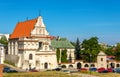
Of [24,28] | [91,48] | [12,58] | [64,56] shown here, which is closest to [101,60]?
[91,48]

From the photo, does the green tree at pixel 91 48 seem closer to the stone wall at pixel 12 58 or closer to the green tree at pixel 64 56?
the green tree at pixel 64 56

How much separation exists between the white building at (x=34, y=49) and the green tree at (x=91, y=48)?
1065 cm

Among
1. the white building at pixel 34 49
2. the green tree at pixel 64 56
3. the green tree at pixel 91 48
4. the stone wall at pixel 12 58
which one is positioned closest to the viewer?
the white building at pixel 34 49

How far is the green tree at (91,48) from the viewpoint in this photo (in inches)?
3019

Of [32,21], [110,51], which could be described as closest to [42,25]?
[32,21]

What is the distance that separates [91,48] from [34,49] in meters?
16.9

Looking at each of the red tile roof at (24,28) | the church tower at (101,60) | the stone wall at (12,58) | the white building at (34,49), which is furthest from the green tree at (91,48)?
the stone wall at (12,58)

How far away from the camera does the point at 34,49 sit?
67750 millimetres

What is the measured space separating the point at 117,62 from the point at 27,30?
2517 centimetres

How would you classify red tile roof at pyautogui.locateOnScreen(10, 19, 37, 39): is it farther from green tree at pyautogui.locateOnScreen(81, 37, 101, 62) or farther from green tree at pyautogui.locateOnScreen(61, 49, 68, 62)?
green tree at pyautogui.locateOnScreen(81, 37, 101, 62)

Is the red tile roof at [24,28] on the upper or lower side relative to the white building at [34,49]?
upper

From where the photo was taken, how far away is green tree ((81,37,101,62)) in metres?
76.7

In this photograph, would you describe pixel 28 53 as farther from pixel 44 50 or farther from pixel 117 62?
pixel 117 62

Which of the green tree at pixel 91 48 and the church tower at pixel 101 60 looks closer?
the church tower at pixel 101 60
